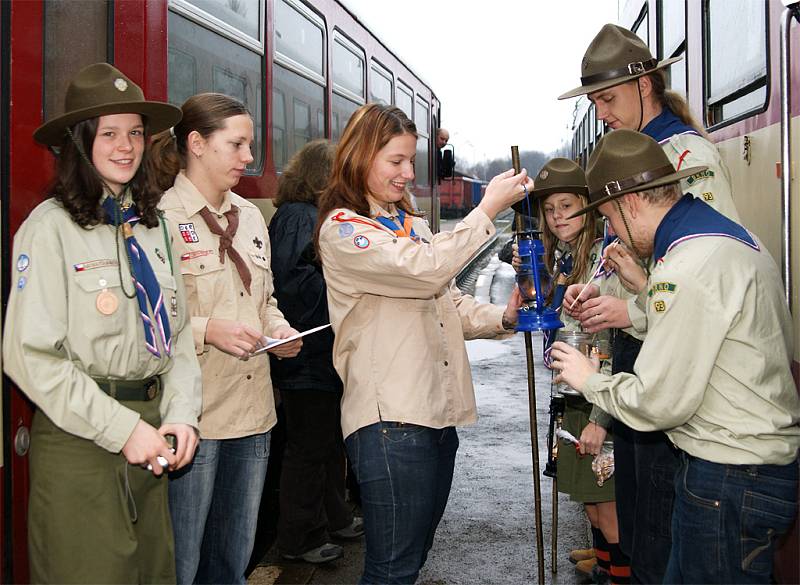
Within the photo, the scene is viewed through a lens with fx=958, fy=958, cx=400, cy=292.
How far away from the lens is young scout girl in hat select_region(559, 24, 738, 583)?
295 cm

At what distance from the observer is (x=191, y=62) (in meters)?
4.10

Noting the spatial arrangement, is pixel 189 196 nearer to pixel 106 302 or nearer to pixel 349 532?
pixel 106 302

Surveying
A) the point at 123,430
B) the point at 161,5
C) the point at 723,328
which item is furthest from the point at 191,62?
the point at 723,328

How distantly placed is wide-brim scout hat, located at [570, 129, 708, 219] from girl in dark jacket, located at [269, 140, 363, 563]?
186cm

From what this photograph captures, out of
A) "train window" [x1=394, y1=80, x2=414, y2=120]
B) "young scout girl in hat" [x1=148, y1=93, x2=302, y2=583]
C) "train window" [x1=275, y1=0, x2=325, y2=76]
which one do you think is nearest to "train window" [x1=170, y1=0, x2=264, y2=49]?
"train window" [x1=275, y1=0, x2=325, y2=76]

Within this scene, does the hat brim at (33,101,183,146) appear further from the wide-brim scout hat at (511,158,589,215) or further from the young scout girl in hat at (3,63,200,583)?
the wide-brim scout hat at (511,158,589,215)

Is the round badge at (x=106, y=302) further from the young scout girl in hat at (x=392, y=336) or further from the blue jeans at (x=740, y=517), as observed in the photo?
the blue jeans at (x=740, y=517)

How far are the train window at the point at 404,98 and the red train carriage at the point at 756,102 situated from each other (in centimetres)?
501

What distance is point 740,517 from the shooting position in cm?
234

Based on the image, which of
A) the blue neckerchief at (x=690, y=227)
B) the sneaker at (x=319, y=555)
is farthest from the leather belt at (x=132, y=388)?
the sneaker at (x=319, y=555)

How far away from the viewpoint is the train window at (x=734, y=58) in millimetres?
3438

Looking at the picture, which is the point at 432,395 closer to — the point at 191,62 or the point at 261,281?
the point at 261,281

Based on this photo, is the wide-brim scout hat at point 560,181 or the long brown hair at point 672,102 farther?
the wide-brim scout hat at point 560,181

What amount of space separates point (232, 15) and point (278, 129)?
849mm
